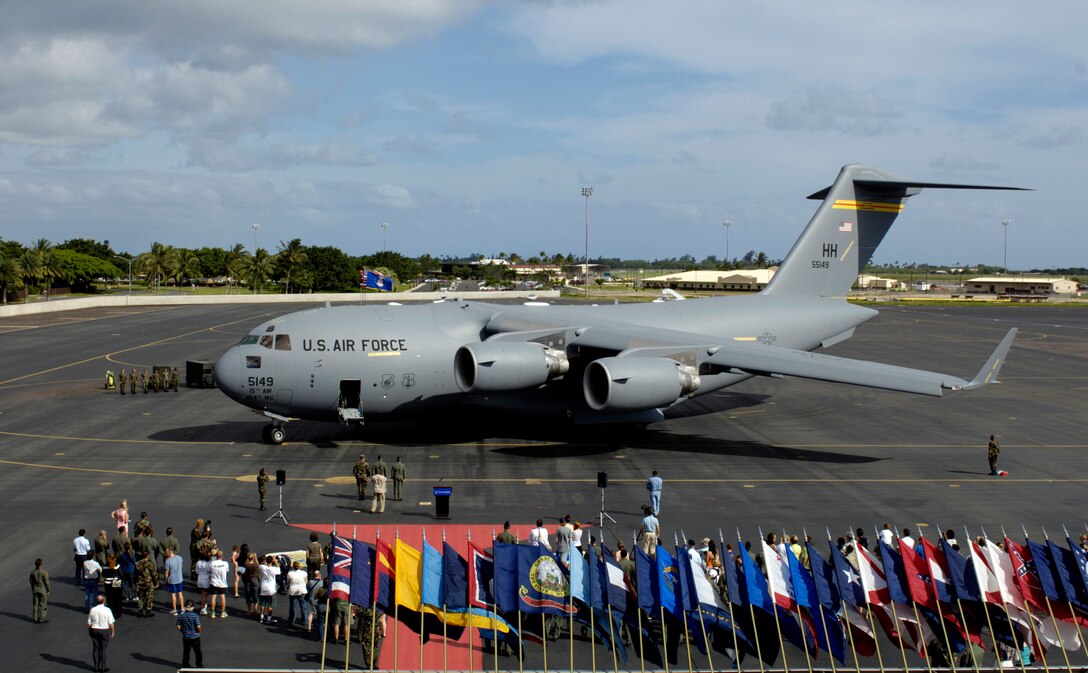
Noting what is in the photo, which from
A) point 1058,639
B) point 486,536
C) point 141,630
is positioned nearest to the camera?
point 1058,639

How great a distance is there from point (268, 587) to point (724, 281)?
15628 cm

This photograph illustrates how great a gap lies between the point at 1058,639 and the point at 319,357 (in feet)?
66.8

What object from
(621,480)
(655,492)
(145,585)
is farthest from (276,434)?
(145,585)

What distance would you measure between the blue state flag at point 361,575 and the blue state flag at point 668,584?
158 inches

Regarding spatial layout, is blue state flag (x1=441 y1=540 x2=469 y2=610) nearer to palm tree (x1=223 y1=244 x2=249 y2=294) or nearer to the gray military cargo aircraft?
the gray military cargo aircraft

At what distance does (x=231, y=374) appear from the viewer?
1069 inches

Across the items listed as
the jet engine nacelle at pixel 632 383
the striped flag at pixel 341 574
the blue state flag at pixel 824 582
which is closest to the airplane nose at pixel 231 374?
the jet engine nacelle at pixel 632 383

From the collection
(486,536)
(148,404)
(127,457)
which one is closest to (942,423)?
(486,536)

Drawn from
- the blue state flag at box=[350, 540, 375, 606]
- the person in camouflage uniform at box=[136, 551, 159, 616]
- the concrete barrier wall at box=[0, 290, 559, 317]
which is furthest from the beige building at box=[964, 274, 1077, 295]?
the person in camouflage uniform at box=[136, 551, 159, 616]

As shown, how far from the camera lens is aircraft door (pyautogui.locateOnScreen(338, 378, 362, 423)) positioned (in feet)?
90.3

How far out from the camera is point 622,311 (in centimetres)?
3350

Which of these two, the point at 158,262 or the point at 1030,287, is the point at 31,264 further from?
the point at 1030,287

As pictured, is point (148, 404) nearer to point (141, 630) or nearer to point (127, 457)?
point (127, 457)

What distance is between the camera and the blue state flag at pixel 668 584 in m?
12.9
